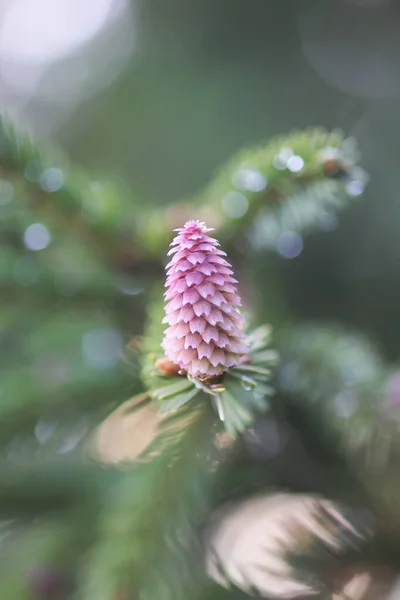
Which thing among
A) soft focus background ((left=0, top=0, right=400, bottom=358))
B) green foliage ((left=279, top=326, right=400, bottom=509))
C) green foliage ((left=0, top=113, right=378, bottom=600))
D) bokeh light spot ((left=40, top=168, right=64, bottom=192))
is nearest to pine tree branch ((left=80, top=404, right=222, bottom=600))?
green foliage ((left=0, top=113, right=378, bottom=600))

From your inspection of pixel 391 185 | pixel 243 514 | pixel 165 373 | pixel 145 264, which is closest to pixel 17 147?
pixel 145 264

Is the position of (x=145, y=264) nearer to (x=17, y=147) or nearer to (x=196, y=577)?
(x=17, y=147)

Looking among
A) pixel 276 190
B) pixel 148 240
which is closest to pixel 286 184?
pixel 276 190

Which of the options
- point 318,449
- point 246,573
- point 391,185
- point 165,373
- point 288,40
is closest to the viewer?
point 165,373

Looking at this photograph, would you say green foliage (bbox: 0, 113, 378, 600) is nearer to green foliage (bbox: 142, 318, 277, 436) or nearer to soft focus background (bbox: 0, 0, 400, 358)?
green foliage (bbox: 142, 318, 277, 436)

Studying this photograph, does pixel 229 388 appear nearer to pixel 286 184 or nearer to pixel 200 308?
pixel 200 308

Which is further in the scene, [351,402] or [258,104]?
[258,104]

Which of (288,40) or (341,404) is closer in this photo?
(341,404)
